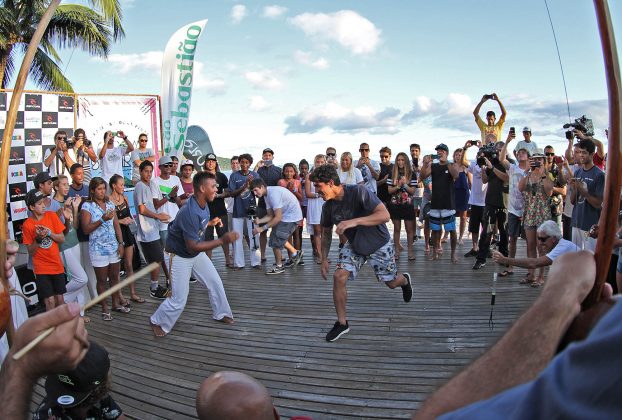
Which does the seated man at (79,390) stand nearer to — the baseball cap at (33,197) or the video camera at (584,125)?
the baseball cap at (33,197)

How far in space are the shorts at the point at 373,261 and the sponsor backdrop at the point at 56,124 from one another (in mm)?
4191

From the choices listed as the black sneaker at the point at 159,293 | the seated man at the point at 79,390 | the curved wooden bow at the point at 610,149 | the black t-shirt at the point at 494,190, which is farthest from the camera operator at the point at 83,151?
the curved wooden bow at the point at 610,149

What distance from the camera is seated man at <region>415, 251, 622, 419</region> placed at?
0.52 metres

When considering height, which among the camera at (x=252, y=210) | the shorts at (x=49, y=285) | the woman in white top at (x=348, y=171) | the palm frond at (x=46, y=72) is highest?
the palm frond at (x=46, y=72)

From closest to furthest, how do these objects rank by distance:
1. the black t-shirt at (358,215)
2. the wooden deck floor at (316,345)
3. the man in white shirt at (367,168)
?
the wooden deck floor at (316,345) → the black t-shirt at (358,215) → the man in white shirt at (367,168)

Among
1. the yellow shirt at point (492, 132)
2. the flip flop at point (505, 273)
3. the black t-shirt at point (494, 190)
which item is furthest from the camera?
the yellow shirt at point (492, 132)

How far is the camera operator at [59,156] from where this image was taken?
7617 millimetres

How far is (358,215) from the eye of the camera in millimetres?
4992

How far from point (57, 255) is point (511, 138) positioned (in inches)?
265

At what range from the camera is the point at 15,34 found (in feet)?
55.2

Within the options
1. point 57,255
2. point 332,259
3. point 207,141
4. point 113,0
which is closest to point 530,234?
point 332,259

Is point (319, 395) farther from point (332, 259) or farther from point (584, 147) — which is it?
point (332, 259)

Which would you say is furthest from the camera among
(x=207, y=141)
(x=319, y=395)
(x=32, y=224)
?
(x=207, y=141)

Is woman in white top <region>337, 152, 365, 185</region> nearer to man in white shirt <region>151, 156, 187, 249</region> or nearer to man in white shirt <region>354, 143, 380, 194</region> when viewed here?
man in white shirt <region>354, 143, 380, 194</region>
